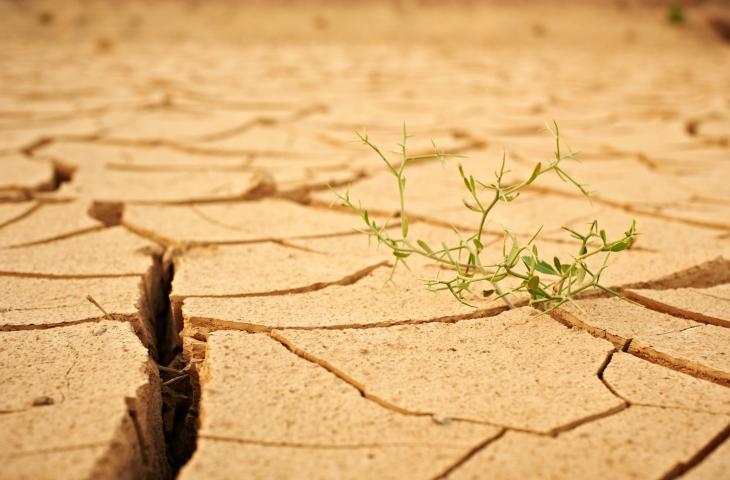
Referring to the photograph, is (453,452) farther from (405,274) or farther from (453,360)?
(405,274)

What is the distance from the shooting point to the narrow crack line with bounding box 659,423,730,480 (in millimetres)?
907

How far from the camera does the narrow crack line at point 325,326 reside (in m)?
1.29

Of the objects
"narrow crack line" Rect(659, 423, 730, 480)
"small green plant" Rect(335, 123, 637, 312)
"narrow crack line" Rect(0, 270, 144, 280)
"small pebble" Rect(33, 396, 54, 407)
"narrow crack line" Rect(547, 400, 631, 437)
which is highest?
"small green plant" Rect(335, 123, 637, 312)

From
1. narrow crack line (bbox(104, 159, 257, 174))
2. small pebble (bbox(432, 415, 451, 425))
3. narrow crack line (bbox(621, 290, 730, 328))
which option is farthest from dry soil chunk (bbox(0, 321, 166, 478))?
narrow crack line (bbox(104, 159, 257, 174))

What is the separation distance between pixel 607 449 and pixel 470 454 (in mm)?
173

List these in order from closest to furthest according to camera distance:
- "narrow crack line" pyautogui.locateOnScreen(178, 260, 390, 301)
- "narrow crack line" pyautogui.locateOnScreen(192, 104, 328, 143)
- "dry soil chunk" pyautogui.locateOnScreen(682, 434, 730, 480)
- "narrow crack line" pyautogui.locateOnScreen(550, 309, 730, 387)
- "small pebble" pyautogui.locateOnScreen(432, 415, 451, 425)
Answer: "dry soil chunk" pyautogui.locateOnScreen(682, 434, 730, 480) → "small pebble" pyautogui.locateOnScreen(432, 415, 451, 425) → "narrow crack line" pyautogui.locateOnScreen(550, 309, 730, 387) → "narrow crack line" pyautogui.locateOnScreen(178, 260, 390, 301) → "narrow crack line" pyautogui.locateOnScreen(192, 104, 328, 143)

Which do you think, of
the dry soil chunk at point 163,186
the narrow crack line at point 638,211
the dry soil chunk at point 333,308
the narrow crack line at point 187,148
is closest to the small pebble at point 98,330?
the dry soil chunk at point 333,308

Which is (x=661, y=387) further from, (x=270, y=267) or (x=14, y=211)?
(x=14, y=211)

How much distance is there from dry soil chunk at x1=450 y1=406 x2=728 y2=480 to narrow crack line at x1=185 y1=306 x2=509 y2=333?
35 centimetres

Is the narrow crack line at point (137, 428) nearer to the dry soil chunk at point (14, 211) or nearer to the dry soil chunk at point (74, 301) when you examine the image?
the dry soil chunk at point (74, 301)

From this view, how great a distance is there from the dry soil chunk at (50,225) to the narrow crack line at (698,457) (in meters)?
1.43

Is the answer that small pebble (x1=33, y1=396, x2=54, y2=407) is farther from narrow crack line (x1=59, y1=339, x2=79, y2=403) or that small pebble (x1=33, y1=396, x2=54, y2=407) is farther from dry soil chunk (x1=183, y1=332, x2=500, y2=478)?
dry soil chunk (x1=183, y1=332, x2=500, y2=478)

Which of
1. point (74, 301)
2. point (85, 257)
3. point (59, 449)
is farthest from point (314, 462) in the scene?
point (85, 257)

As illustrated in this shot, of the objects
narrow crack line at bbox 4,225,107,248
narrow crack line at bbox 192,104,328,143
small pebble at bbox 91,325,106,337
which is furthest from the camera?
narrow crack line at bbox 192,104,328,143
